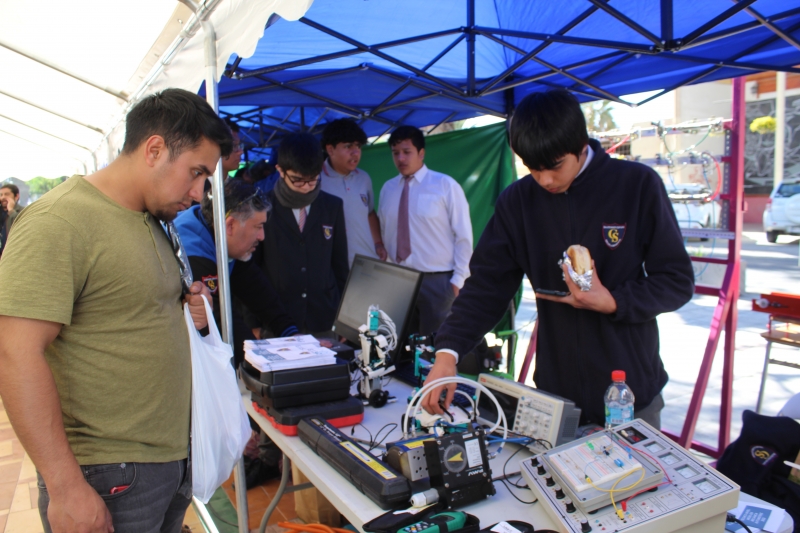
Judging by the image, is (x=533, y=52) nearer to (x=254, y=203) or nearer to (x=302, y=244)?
(x=302, y=244)

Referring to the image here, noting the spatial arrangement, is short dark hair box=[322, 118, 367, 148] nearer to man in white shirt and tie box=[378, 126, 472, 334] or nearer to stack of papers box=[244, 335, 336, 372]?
man in white shirt and tie box=[378, 126, 472, 334]

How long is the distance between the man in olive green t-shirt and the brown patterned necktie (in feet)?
8.14

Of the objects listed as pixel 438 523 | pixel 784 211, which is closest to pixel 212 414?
pixel 438 523

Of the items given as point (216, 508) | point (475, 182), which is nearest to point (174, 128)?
point (216, 508)

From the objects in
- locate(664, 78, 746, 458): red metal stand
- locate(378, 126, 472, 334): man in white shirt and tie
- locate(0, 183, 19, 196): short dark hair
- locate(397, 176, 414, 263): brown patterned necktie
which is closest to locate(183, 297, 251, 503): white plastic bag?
locate(378, 126, 472, 334): man in white shirt and tie

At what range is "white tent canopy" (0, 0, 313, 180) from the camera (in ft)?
6.35

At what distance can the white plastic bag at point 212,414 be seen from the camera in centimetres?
143

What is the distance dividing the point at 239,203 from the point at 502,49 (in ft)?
6.58

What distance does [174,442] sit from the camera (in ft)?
4.46

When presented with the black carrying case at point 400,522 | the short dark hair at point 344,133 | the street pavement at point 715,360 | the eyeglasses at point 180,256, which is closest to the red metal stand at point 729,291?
the street pavement at point 715,360

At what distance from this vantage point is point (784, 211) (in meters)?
13.3

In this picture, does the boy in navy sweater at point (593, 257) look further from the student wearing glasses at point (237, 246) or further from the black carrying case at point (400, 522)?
the student wearing glasses at point (237, 246)

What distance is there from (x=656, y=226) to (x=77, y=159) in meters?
9.53

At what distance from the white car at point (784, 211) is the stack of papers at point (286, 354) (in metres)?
14.2
